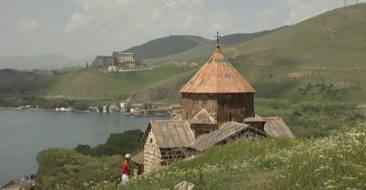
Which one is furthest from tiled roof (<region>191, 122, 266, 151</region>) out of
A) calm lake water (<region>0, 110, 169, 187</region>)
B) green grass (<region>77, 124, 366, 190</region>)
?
calm lake water (<region>0, 110, 169, 187</region>)

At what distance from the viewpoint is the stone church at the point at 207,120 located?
17422 mm

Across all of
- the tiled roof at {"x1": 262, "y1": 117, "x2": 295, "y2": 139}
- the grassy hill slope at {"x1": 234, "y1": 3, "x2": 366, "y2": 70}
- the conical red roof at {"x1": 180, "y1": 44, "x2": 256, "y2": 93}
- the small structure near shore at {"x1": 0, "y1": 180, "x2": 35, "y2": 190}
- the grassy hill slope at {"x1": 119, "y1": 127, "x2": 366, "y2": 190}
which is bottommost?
the small structure near shore at {"x1": 0, "y1": 180, "x2": 35, "y2": 190}

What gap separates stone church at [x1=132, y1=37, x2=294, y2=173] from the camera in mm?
17422

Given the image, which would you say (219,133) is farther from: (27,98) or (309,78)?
(27,98)

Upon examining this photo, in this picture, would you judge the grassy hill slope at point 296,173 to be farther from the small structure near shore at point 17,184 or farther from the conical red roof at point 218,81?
the small structure near shore at point 17,184

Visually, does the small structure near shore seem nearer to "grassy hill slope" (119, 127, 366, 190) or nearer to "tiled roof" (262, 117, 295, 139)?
"tiled roof" (262, 117, 295, 139)

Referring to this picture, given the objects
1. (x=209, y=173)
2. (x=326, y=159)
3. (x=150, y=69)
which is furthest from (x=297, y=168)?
(x=150, y=69)

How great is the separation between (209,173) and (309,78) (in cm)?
12332

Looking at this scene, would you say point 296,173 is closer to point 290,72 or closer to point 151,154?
point 151,154

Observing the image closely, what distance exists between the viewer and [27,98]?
166875 mm

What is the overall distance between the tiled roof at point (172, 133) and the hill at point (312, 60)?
94.7 metres

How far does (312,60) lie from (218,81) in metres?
Answer: 130

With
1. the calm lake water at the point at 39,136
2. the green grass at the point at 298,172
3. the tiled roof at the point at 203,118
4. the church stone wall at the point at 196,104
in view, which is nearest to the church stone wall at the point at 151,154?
the tiled roof at the point at 203,118

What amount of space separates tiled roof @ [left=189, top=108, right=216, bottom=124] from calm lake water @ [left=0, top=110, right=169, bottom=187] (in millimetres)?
37744
